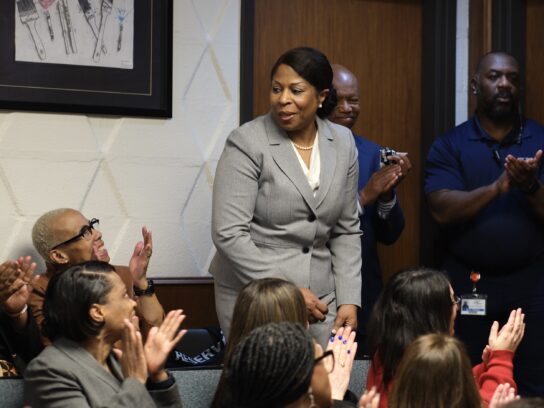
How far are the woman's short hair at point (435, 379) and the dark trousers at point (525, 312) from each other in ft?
7.10

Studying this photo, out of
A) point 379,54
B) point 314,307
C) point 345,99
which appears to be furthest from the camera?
point 379,54

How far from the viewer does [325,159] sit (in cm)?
333

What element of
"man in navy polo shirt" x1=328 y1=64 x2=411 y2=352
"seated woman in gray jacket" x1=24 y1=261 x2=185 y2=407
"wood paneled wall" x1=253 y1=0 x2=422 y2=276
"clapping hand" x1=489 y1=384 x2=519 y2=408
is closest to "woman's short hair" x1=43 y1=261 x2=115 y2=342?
"seated woman in gray jacket" x1=24 y1=261 x2=185 y2=407

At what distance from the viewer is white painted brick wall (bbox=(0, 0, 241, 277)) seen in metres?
3.86

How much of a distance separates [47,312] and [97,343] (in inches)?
6.1

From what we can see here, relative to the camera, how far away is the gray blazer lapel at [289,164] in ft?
10.6

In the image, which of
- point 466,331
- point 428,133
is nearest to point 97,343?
point 466,331

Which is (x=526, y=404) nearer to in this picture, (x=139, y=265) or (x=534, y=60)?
(x=139, y=265)

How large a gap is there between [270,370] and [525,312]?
2.61 metres

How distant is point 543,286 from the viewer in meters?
4.20

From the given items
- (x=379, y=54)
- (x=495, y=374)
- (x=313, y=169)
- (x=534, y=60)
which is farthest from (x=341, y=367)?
(x=534, y=60)

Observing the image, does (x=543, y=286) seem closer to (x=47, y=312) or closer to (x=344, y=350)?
(x=344, y=350)

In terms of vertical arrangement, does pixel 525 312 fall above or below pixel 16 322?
below

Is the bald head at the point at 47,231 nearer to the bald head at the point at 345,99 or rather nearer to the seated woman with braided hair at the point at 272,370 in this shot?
the bald head at the point at 345,99
